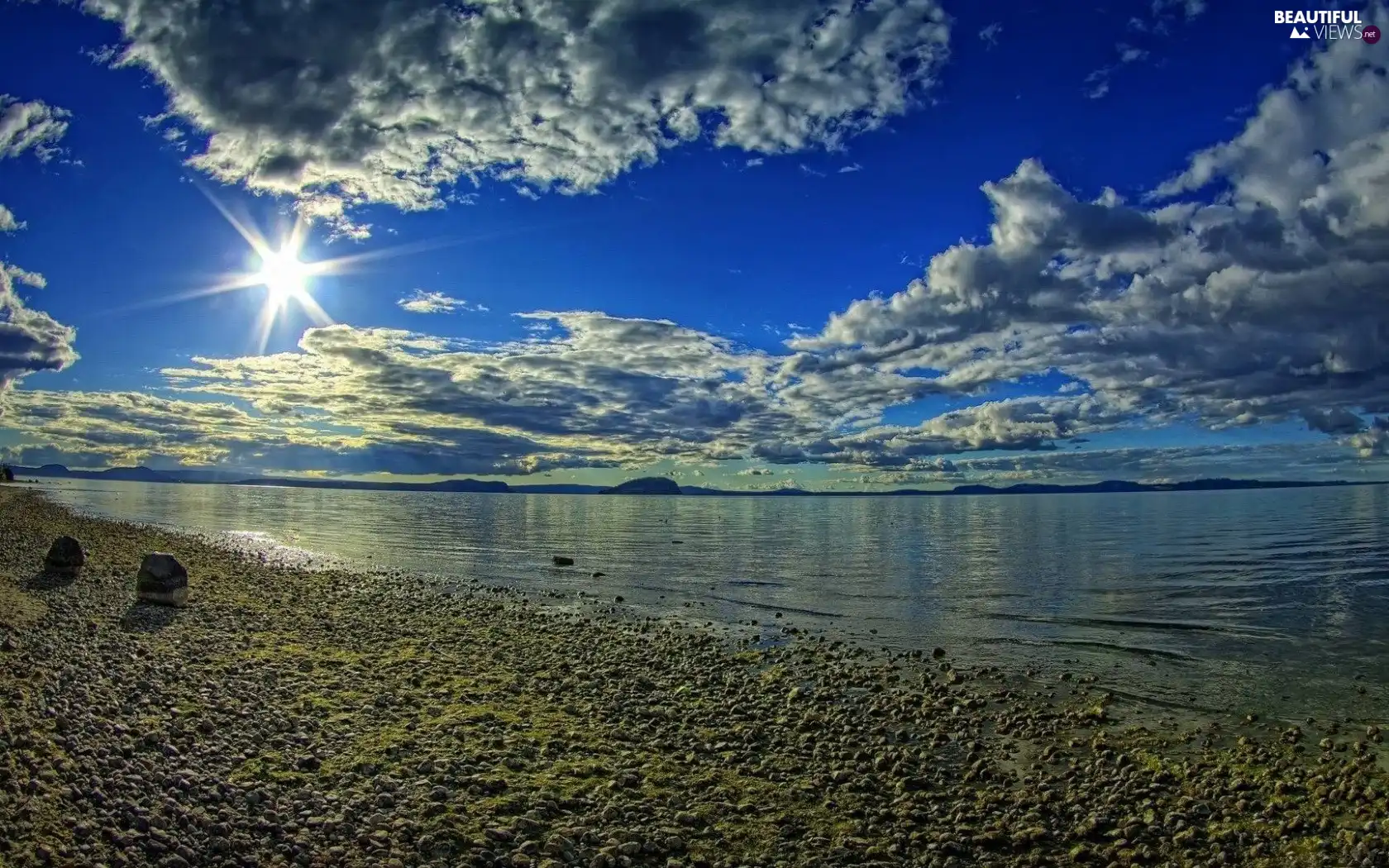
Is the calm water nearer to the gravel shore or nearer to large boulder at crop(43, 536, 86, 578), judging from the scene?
the gravel shore

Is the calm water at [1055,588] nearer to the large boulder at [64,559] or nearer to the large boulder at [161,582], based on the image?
the large boulder at [161,582]

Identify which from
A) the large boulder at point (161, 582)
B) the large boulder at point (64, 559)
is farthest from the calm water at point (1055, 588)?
the large boulder at point (64, 559)

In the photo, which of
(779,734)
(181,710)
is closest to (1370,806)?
(779,734)

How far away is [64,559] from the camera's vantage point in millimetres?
33281

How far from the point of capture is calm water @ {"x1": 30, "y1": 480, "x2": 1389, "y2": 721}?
72.4ft

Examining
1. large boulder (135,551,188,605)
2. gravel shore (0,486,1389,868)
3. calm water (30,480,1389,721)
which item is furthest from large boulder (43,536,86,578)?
calm water (30,480,1389,721)

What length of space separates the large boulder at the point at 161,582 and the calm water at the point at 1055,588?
16894 millimetres

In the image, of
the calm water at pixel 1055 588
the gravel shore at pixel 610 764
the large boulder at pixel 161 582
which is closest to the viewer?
the gravel shore at pixel 610 764

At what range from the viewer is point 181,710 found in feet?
46.6

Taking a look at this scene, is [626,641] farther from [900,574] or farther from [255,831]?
[900,574]

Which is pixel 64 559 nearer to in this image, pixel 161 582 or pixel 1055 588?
pixel 161 582

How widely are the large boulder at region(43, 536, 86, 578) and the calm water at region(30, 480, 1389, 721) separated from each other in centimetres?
1702

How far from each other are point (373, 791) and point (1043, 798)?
34.2 ft

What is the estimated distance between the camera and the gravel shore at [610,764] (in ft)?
33.2
